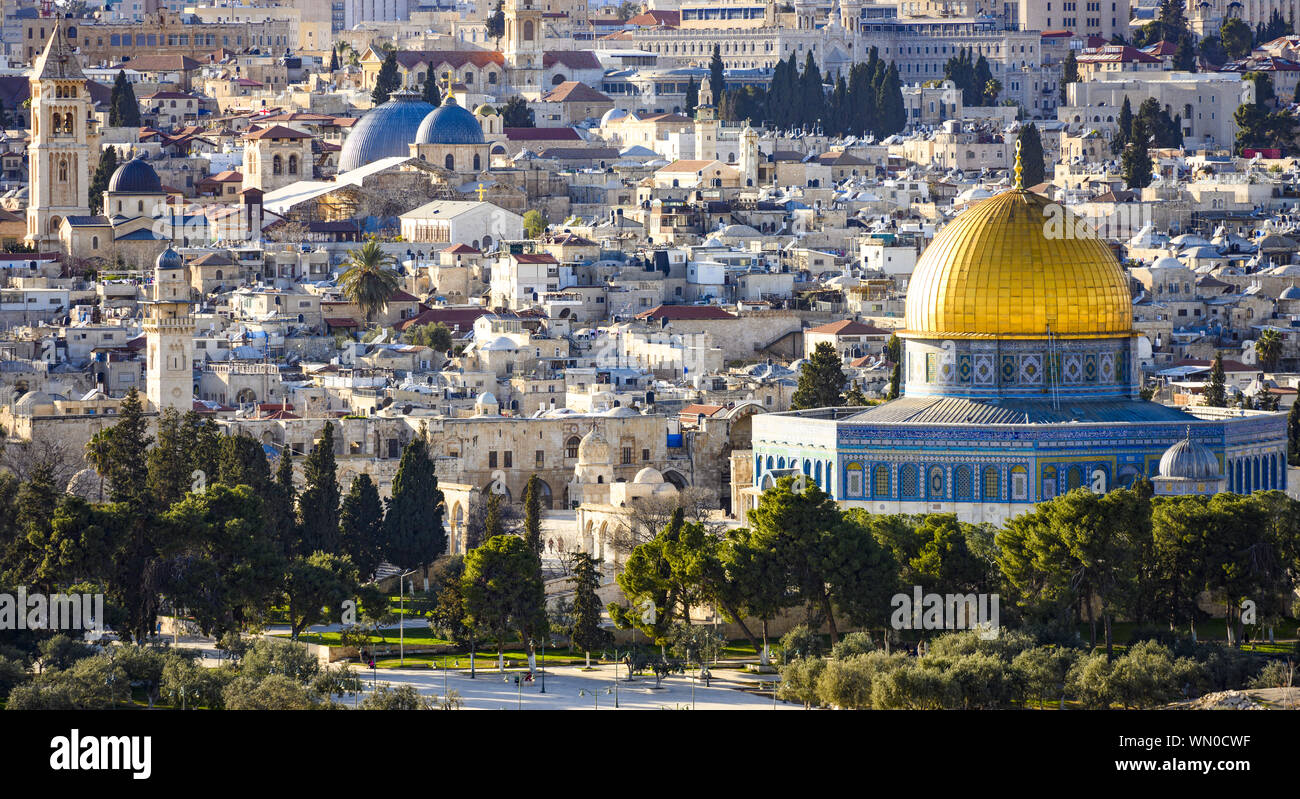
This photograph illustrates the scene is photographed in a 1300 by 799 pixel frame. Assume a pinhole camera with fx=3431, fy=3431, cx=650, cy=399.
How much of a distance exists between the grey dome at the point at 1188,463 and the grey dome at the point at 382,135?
60816 millimetres

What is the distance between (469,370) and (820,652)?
99.6ft

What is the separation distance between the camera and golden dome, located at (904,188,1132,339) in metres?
50.4

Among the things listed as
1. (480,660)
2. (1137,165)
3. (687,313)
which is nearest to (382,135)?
(1137,165)

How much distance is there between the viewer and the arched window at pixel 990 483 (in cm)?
4922

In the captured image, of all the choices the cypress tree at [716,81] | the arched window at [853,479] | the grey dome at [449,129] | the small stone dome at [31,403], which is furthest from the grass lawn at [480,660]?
the cypress tree at [716,81]

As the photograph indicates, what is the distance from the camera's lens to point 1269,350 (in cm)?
7556

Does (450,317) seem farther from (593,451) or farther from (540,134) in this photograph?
(540,134)

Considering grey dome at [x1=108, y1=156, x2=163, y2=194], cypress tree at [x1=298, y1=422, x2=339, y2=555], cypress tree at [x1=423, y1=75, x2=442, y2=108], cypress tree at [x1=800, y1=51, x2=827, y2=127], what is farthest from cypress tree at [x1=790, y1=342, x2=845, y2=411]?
cypress tree at [x1=800, y1=51, x2=827, y2=127]

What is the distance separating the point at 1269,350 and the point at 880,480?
91.6 ft

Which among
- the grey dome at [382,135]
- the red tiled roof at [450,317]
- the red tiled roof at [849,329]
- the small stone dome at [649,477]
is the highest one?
the grey dome at [382,135]

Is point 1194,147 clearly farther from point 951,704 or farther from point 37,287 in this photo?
point 951,704

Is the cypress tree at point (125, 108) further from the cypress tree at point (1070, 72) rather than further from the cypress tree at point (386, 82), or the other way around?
the cypress tree at point (1070, 72)

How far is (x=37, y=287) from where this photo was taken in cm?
8638
